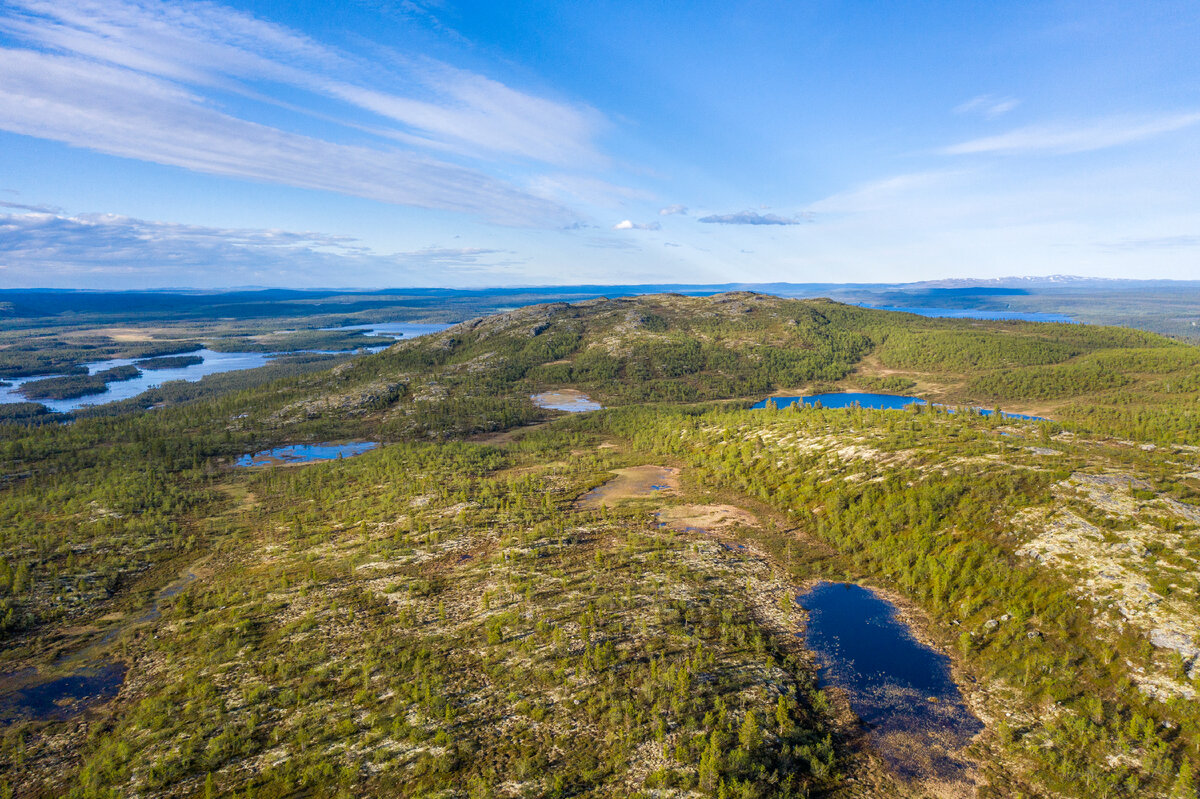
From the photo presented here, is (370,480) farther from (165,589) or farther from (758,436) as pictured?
(758,436)

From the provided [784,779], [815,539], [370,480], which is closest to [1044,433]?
[815,539]

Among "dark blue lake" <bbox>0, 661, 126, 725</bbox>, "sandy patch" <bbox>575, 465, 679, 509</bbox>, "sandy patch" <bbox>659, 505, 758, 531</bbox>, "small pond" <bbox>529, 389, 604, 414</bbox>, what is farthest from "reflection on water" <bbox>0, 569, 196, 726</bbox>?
"small pond" <bbox>529, 389, 604, 414</bbox>

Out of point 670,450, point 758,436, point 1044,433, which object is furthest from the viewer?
point 670,450

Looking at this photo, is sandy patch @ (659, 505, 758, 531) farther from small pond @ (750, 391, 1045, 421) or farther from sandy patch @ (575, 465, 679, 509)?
small pond @ (750, 391, 1045, 421)

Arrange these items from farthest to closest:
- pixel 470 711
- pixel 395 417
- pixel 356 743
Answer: pixel 395 417 → pixel 470 711 → pixel 356 743

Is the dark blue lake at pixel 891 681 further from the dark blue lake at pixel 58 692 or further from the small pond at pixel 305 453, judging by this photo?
the small pond at pixel 305 453

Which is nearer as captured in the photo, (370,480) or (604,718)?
(604,718)

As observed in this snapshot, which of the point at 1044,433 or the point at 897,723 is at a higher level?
the point at 1044,433

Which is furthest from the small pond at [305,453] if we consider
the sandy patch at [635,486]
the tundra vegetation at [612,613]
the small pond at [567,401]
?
the sandy patch at [635,486]
